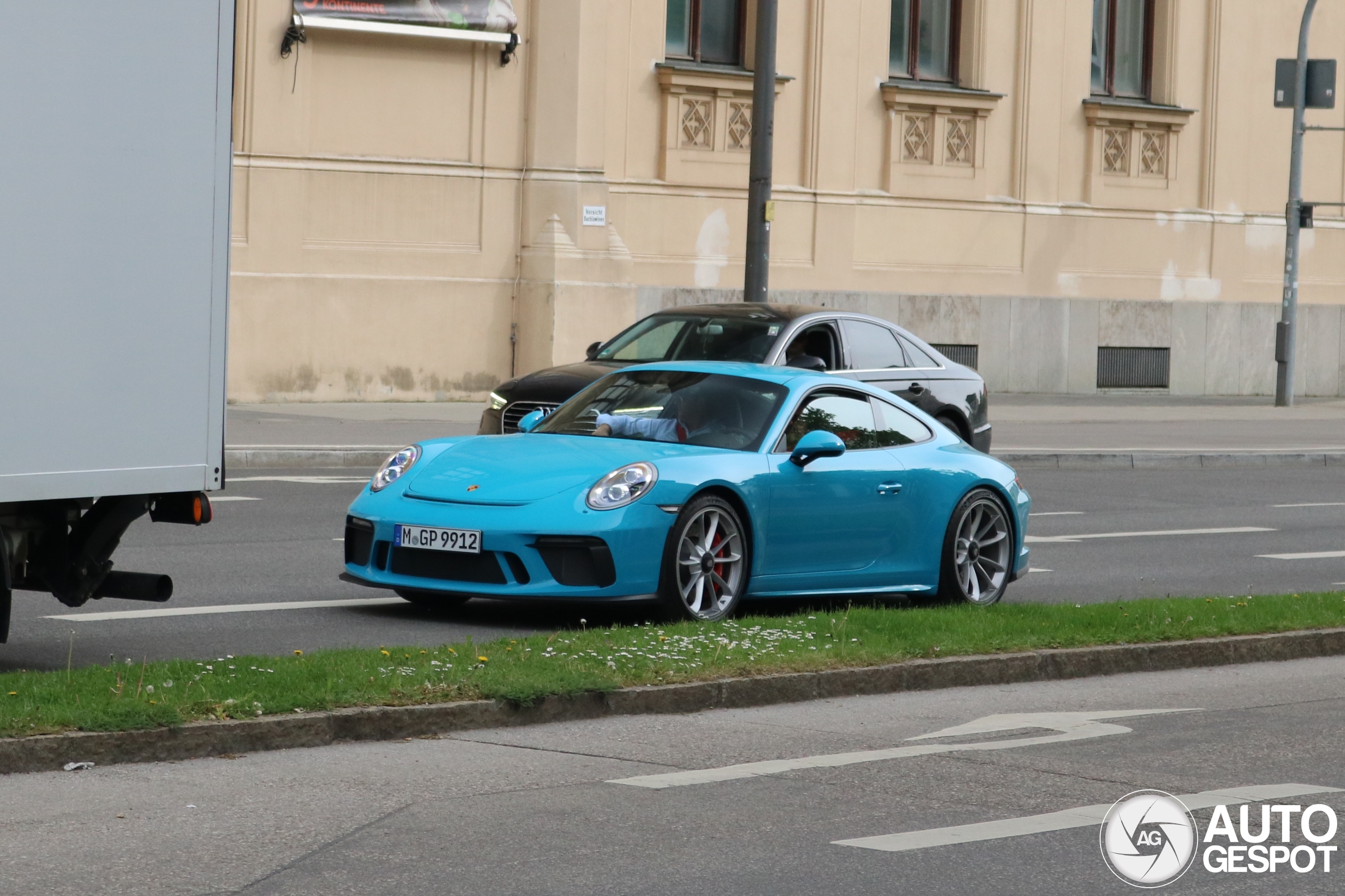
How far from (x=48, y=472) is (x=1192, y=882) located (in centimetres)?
427

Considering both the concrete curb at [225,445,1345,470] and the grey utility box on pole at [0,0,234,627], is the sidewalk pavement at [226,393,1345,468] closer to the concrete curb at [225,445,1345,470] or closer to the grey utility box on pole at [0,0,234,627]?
Result: the concrete curb at [225,445,1345,470]

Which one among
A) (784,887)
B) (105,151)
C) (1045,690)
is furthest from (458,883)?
(1045,690)

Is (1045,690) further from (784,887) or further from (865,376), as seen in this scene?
(865,376)

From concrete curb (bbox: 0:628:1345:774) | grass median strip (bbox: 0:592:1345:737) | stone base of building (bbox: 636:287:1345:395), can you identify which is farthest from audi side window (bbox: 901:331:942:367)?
stone base of building (bbox: 636:287:1345:395)

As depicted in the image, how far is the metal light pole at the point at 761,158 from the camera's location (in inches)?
850

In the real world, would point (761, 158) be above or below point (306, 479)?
above

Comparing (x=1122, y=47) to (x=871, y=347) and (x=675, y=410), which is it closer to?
(x=871, y=347)

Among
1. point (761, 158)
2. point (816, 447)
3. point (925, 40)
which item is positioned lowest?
point (816, 447)

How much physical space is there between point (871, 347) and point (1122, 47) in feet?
58.5

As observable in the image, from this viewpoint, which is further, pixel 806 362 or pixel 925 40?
pixel 925 40

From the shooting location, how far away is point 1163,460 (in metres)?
22.8

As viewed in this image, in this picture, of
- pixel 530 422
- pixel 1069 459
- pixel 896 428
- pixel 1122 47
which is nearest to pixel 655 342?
pixel 530 422

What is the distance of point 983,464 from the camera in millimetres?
11477

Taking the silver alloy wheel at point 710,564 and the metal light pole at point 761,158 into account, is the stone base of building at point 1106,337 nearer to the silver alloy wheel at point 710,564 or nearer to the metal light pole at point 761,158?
the metal light pole at point 761,158
